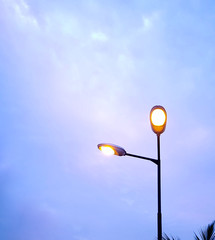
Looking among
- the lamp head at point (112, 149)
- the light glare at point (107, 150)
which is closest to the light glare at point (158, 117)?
the lamp head at point (112, 149)

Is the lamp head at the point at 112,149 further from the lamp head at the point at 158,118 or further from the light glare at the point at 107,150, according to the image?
the lamp head at the point at 158,118

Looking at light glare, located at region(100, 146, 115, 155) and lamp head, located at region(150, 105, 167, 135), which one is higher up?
lamp head, located at region(150, 105, 167, 135)

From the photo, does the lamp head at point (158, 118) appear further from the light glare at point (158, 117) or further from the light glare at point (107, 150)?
the light glare at point (107, 150)

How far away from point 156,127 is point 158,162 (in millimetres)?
796

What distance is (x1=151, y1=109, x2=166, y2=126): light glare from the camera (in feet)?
20.8

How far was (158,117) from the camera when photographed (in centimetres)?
636

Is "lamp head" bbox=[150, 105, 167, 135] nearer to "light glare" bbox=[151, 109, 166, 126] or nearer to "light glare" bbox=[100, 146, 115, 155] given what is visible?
"light glare" bbox=[151, 109, 166, 126]

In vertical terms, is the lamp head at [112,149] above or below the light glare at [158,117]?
below

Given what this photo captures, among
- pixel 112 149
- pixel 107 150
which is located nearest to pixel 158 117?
pixel 112 149

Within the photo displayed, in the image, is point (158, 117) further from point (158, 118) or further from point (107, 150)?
point (107, 150)

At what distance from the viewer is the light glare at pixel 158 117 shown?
6.34 m

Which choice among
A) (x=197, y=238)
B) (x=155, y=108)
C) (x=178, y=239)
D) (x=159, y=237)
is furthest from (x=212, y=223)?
(x=155, y=108)

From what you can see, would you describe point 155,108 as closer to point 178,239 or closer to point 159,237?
point 159,237

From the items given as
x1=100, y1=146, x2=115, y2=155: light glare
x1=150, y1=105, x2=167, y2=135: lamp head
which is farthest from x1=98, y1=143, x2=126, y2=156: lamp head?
x1=150, y1=105, x2=167, y2=135: lamp head
